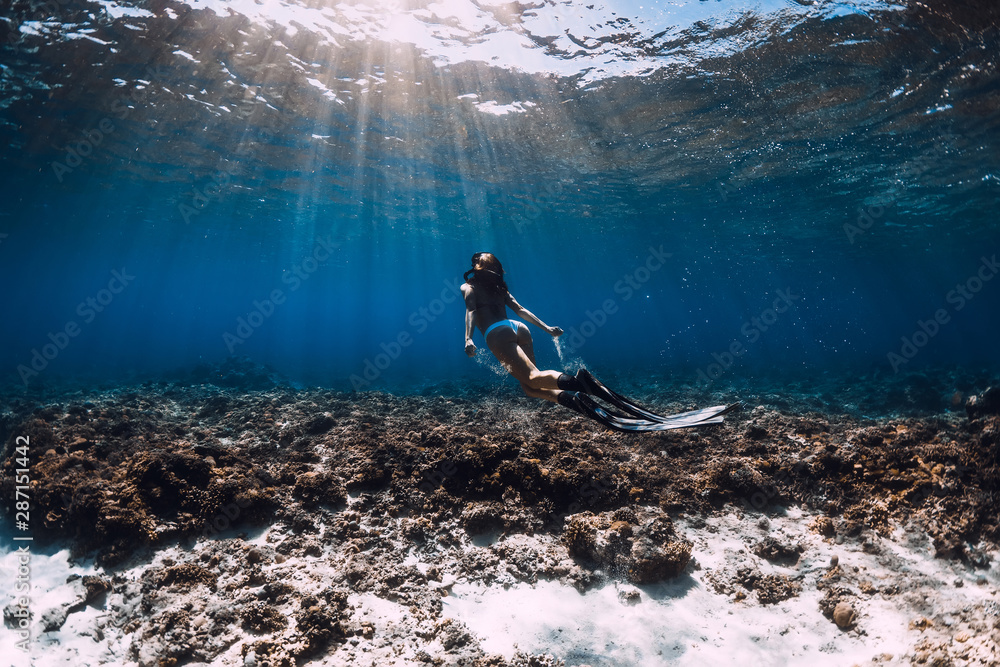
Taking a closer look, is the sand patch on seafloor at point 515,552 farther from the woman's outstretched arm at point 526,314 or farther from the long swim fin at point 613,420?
the woman's outstretched arm at point 526,314

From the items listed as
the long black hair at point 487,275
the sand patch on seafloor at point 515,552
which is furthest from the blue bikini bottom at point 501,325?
the sand patch on seafloor at point 515,552

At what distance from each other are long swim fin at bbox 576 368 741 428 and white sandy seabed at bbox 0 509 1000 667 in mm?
1404

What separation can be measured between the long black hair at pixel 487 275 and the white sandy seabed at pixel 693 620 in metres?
3.80

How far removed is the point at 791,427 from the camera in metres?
8.92

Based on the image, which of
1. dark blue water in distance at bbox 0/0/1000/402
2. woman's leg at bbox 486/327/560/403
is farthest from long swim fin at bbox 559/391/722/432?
dark blue water in distance at bbox 0/0/1000/402

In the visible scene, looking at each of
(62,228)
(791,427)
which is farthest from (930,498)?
(62,228)

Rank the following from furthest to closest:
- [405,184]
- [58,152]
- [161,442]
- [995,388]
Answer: [405,184], [58,152], [995,388], [161,442]

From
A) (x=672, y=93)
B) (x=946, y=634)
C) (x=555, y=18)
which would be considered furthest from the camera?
(x=672, y=93)

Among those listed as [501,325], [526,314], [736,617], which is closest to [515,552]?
[736,617]

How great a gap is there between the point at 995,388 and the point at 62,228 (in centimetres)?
5449

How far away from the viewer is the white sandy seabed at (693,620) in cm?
350

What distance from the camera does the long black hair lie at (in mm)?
6609

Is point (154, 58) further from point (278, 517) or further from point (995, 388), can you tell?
point (995, 388)

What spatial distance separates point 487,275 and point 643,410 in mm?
2906
